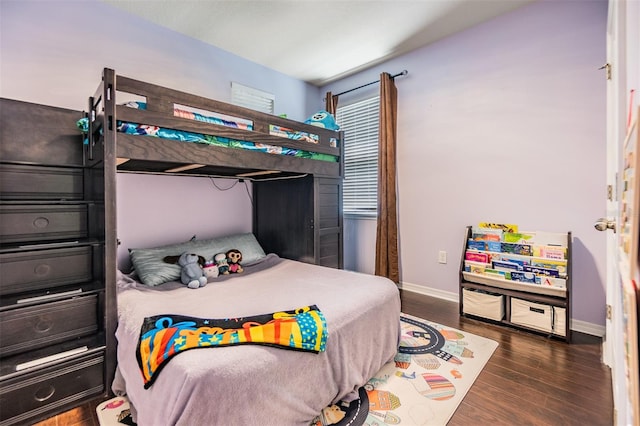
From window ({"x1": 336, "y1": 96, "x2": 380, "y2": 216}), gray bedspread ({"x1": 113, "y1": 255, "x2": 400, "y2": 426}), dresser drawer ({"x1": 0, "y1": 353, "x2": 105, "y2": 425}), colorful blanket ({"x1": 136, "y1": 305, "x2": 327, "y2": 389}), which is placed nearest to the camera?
gray bedspread ({"x1": 113, "y1": 255, "x2": 400, "y2": 426})

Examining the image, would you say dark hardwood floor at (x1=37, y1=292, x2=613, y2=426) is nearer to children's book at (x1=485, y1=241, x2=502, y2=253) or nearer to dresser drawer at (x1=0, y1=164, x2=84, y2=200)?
children's book at (x1=485, y1=241, x2=502, y2=253)

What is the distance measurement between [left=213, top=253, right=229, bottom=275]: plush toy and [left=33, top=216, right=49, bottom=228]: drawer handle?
1.06 m

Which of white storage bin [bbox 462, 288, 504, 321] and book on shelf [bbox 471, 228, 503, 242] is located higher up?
book on shelf [bbox 471, 228, 503, 242]

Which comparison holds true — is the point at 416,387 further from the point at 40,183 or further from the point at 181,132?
the point at 40,183

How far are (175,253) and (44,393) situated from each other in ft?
3.66

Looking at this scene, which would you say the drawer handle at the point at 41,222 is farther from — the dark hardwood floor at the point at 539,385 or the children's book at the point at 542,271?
the children's book at the point at 542,271

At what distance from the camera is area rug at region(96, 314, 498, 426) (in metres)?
1.37

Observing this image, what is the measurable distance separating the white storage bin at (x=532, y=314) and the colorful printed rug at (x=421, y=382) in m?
0.36

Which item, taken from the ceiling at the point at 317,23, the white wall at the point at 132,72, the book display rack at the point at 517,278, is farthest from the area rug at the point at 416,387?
the ceiling at the point at 317,23

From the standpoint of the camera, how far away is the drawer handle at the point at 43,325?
152cm

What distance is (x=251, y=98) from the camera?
3.26 metres

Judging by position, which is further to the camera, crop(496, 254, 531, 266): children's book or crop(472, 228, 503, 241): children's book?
crop(472, 228, 503, 241): children's book

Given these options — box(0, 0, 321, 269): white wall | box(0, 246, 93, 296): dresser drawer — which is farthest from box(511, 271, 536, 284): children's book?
box(0, 246, 93, 296): dresser drawer

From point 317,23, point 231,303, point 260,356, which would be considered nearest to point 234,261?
point 231,303
